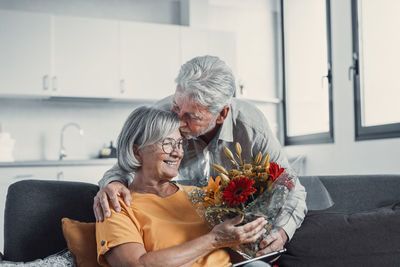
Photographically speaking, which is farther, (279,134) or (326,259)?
(279,134)

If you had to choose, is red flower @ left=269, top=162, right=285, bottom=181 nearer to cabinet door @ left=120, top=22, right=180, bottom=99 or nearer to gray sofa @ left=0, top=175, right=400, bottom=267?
gray sofa @ left=0, top=175, right=400, bottom=267

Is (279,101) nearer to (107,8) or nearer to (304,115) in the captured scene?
(304,115)

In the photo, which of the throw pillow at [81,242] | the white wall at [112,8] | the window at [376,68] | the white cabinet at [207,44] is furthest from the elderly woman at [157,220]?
the white wall at [112,8]

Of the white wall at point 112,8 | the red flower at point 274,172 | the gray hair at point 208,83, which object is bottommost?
the red flower at point 274,172

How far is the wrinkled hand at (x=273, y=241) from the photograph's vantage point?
1.44 metres

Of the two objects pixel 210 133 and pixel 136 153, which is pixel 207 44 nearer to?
pixel 210 133

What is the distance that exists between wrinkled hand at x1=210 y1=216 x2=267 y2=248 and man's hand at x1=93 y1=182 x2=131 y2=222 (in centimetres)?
43

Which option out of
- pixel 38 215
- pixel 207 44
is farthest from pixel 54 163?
pixel 38 215

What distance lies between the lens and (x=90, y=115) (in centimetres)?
477

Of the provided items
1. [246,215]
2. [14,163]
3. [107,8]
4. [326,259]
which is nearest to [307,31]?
[107,8]

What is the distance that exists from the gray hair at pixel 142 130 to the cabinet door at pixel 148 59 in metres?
2.77

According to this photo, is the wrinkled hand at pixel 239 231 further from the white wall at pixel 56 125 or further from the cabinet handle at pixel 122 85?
the white wall at pixel 56 125

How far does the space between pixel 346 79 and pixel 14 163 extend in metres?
2.94

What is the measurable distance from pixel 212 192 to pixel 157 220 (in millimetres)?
363
